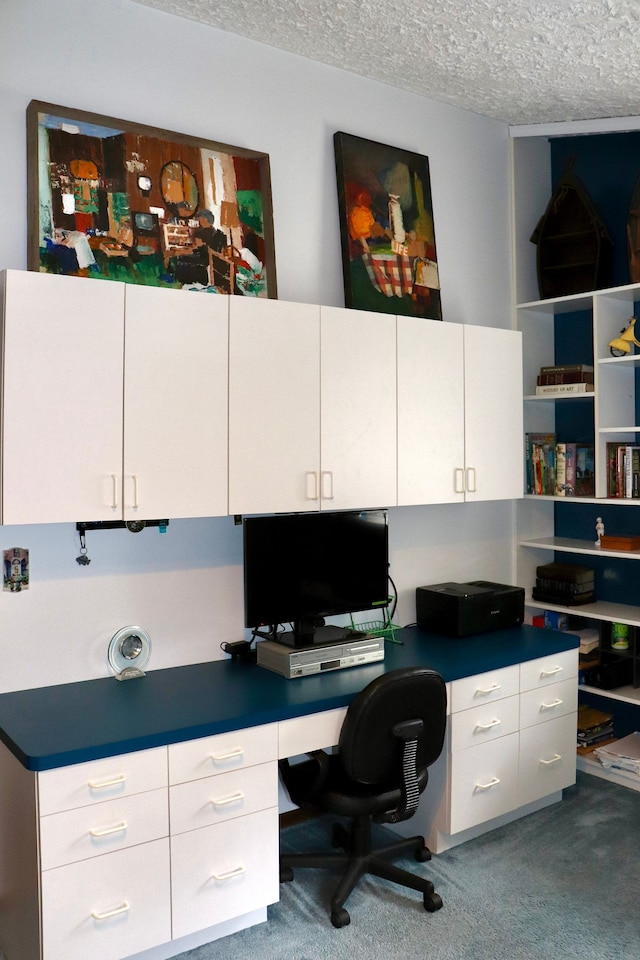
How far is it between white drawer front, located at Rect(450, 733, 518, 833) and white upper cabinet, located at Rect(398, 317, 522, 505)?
100 centimetres

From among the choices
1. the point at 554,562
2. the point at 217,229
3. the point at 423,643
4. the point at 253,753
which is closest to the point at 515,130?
the point at 217,229

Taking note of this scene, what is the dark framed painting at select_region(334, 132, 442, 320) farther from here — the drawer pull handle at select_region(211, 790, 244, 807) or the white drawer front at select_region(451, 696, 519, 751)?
the drawer pull handle at select_region(211, 790, 244, 807)

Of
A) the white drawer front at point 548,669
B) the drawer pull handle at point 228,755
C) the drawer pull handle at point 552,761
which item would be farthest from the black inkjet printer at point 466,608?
the drawer pull handle at point 228,755

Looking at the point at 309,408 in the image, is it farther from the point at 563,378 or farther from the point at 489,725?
the point at 563,378

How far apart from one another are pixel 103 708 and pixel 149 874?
50 centimetres

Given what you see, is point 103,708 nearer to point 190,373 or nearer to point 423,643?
point 190,373

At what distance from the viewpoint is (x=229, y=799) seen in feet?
7.87

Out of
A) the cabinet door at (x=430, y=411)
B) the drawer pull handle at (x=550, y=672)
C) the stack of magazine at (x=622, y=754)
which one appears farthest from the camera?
the stack of magazine at (x=622, y=754)

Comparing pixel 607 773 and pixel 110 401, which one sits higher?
pixel 110 401

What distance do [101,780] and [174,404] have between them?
1142mm

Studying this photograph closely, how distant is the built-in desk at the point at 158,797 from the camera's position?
2.14 metres

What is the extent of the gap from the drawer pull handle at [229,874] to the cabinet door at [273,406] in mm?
1119

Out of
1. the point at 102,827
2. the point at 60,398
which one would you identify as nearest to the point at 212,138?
the point at 60,398

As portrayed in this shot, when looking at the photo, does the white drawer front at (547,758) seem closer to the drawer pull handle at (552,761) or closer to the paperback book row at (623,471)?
the drawer pull handle at (552,761)
